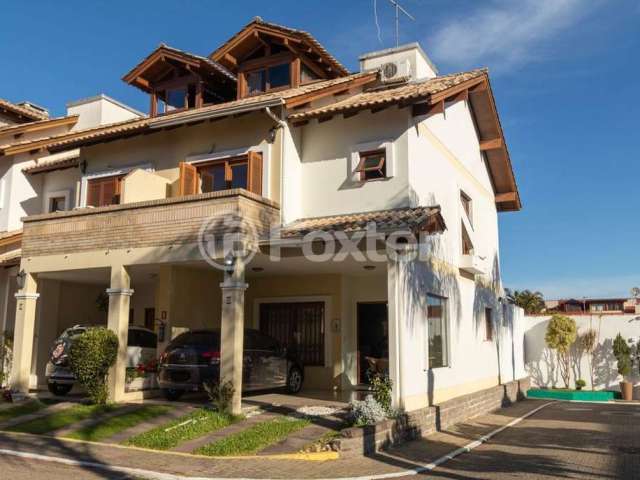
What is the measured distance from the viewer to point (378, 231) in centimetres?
1212

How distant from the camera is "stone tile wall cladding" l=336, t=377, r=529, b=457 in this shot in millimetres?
10359

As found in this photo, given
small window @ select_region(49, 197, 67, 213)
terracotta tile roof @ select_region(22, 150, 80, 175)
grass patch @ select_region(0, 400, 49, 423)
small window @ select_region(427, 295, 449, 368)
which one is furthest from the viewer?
small window @ select_region(49, 197, 67, 213)

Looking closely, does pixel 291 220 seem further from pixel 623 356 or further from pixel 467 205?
pixel 623 356

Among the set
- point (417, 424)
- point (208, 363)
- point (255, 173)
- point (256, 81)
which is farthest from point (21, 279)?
point (417, 424)

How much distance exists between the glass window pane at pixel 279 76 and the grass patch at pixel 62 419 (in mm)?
9358

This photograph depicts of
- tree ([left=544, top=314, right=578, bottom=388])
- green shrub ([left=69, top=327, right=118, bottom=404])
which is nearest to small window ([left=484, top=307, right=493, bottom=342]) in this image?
tree ([left=544, top=314, right=578, bottom=388])

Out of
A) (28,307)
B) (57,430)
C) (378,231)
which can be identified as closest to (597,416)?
(378,231)

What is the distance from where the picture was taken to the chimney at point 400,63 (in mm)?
17797

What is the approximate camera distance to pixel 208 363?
13.4m

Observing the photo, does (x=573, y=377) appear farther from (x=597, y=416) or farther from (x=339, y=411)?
(x=339, y=411)

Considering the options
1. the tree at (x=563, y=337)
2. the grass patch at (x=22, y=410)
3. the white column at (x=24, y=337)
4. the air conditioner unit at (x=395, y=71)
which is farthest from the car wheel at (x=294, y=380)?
the tree at (x=563, y=337)

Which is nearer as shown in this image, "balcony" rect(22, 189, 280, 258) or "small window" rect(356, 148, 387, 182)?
"balcony" rect(22, 189, 280, 258)

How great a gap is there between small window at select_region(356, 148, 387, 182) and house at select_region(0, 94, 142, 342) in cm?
987

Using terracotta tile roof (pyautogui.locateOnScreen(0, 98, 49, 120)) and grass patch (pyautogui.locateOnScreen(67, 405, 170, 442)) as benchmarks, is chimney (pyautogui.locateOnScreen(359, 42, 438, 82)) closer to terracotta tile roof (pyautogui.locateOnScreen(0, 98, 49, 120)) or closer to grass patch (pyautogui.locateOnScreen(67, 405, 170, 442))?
grass patch (pyautogui.locateOnScreen(67, 405, 170, 442))
